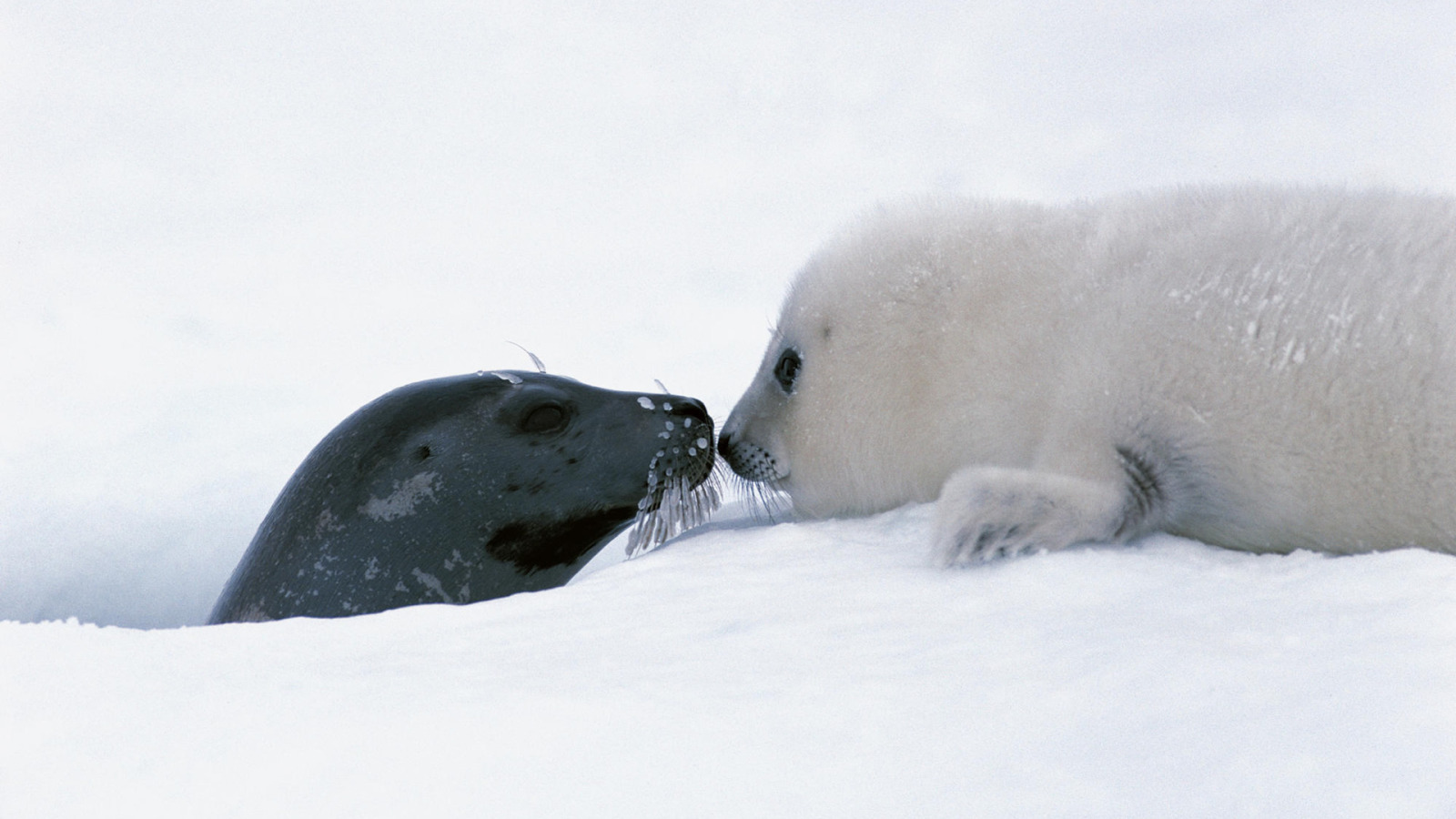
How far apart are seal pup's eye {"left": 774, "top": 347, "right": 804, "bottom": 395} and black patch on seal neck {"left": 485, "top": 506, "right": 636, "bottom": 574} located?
0.67 meters

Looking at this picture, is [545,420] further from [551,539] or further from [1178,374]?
[1178,374]

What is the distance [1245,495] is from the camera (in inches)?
86.5

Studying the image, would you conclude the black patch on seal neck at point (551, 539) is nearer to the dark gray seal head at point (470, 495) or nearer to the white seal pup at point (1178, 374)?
the dark gray seal head at point (470, 495)

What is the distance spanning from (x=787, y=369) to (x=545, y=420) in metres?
0.84

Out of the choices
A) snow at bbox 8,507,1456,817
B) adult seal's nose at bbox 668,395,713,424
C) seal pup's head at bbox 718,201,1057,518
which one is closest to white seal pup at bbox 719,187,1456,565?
seal pup's head at bbox 718,201,1057,518

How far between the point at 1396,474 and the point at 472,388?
2.56m

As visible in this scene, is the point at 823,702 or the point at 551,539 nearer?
the point at 823,702

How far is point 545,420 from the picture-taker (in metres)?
3.54

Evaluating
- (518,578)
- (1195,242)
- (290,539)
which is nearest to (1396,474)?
(1195,242)

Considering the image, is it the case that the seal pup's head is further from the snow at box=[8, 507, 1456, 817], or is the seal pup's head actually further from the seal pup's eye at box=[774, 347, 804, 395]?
the snow at box=[8, 507, 1456, 817]

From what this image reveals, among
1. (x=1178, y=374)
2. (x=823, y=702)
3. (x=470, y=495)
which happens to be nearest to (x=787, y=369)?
(x=470, y=495)

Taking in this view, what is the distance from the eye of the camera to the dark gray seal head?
3.16 meters

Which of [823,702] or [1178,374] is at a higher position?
[1178,374]

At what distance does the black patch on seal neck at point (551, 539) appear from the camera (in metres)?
3.35
